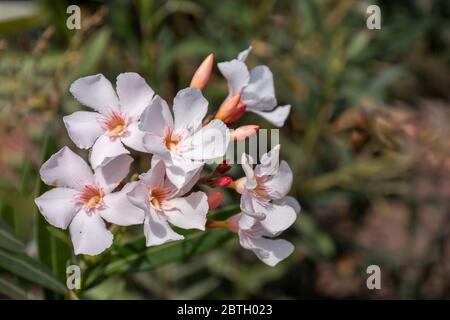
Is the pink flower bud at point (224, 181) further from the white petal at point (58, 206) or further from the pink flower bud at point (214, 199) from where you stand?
the white petal at point (58, 206)

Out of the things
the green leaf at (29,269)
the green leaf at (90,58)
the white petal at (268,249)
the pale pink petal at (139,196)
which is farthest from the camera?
the green leaf at (90,58)

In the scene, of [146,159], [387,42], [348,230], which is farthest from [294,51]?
[348,230]

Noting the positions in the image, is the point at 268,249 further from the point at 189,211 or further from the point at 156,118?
the point at 156,118

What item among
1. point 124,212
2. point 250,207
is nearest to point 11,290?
point 124,212

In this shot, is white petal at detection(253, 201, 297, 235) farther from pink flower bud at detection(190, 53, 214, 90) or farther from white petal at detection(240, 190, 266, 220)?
pink flower bud at detection(190, 53, 214, 90)

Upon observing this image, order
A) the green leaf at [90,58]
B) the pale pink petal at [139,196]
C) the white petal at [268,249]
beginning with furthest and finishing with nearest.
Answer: the green leaf at [90,58], the white petal at [268,249], the pale pink petal at [139,196]

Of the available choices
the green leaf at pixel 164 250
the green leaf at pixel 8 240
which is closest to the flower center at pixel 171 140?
the green leaf at pixel 164 250

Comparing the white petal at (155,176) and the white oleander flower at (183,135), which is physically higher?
the white oleander flower at (183,135)

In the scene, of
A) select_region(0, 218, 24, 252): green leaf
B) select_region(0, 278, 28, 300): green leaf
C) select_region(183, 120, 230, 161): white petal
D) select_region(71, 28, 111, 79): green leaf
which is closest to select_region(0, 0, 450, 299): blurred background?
select_region(71, 28, 111, 79): green leaf
